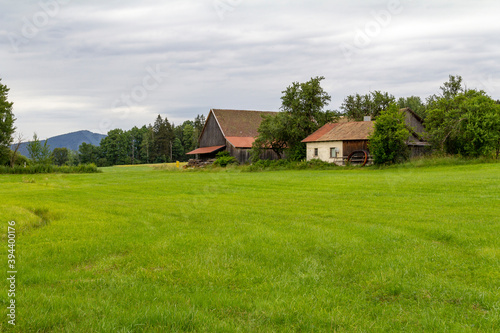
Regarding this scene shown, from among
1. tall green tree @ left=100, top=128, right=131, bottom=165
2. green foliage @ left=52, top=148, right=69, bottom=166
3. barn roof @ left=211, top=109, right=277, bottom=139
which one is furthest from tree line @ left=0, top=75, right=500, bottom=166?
green foliage @ left=52, top=148, right=69, bottom=166

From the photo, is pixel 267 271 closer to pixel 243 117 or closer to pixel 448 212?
pixel 448 212

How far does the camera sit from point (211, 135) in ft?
234

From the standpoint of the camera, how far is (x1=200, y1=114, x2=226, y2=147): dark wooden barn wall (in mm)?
68938

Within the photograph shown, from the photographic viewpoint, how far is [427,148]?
159 ft

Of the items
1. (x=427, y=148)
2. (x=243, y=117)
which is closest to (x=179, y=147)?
(x=243, y=117)

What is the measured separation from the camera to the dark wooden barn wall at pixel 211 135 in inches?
2714

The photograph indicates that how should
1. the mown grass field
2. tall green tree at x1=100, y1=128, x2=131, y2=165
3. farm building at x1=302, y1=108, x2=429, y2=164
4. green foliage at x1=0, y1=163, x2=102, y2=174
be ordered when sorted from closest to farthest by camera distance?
1. the mown grass field
2. farm building at x1=302, y1=108, x2=429, y2=164
3. green foliage at x1=0, y1=163, x2=102, y2=174
4. tall green tree at x1=100, y1=128, x2=131, y2=165

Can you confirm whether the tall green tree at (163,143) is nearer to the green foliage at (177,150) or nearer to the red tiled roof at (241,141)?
the green foliage at (177,150)

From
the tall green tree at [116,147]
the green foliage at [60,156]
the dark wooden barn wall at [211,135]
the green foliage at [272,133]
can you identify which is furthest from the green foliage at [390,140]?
the green foliage at [60,156]

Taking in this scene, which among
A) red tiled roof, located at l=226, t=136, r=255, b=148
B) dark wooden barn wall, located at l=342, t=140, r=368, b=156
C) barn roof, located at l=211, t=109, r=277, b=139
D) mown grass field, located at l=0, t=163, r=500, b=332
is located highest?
barn roof, located at l=211, t=109, r=277, b=139

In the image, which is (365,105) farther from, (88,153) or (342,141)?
(88,153)

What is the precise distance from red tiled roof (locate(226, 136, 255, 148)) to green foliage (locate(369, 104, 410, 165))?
24.8 m

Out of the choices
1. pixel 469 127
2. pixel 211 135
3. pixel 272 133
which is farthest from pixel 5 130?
pixel 469 127

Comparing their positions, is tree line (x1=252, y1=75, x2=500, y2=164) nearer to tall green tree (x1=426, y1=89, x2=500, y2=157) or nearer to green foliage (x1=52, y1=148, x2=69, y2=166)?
tall green tree (x1=426, y1=89, x2=500, y2=157)
